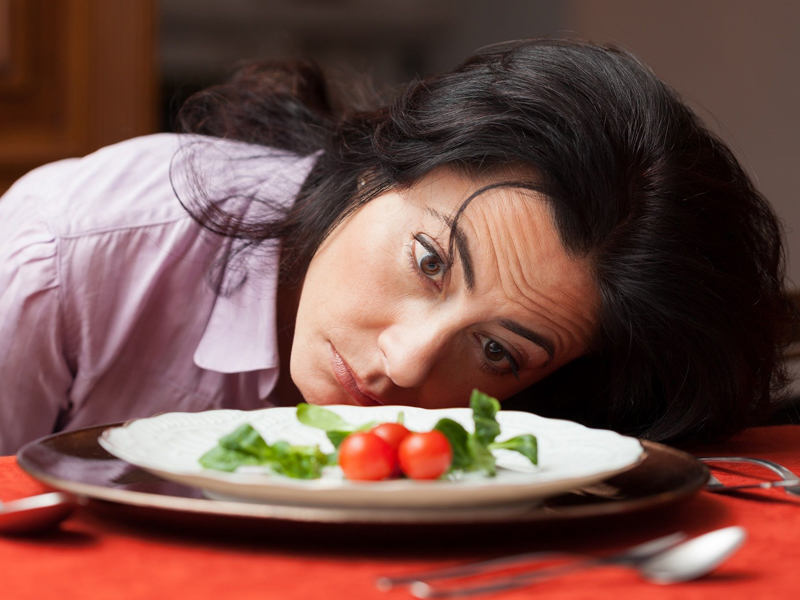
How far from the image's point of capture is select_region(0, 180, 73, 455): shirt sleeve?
1.41 m

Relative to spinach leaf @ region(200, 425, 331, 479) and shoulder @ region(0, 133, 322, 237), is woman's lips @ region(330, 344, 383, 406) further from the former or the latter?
spinach leaf @ region(200, 425, 331, 479)

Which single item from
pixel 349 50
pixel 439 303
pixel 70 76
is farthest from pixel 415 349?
pixel 349 50

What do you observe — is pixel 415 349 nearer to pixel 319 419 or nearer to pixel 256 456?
pixel 319 419

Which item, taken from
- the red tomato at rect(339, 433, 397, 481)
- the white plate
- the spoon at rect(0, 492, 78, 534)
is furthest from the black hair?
the spoon at rect(0, 492, 78, 534)

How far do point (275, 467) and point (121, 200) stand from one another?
0.93m

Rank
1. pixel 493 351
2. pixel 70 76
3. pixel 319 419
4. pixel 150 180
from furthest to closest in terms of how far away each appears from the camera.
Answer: pixel 70 76 < pixel 150 180 < pixel 493 351 < pixel 319 419

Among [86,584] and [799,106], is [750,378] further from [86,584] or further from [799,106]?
[799,106]

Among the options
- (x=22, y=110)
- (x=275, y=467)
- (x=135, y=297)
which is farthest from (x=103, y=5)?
(x=275, y=467)

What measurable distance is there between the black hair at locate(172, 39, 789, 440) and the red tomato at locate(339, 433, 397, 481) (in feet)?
2.06

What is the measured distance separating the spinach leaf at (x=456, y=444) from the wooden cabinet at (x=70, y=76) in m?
2.94

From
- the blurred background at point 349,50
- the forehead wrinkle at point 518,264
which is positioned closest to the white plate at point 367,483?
the forehead wrinkle at point 518,264

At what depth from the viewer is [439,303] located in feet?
4.00

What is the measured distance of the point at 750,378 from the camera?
1.42m

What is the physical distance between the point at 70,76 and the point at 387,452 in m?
2.99
